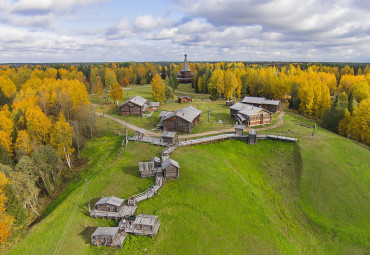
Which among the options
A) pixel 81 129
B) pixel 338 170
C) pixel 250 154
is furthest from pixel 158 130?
pixel 338 170

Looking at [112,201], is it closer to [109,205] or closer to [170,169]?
[109,205]

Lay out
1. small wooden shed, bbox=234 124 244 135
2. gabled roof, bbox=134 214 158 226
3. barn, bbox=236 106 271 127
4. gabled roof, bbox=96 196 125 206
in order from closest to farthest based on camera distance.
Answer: gabled roof, bbox=134 214 158 226 → gabled roof, bbox=96 196 125 206 → small wooden shed, bbox=234 124 244 135 → barn, bbox=236 106 271 127

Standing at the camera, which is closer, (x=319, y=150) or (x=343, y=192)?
(x=343, y=192)

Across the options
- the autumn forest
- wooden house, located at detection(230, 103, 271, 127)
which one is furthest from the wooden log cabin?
wooden house, located at detection(230, 103, 271, 127)

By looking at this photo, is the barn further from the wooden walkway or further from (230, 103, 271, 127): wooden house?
the wooden walkway

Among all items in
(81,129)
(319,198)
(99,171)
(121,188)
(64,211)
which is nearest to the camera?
(64,211)

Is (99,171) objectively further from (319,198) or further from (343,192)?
(343,192)
